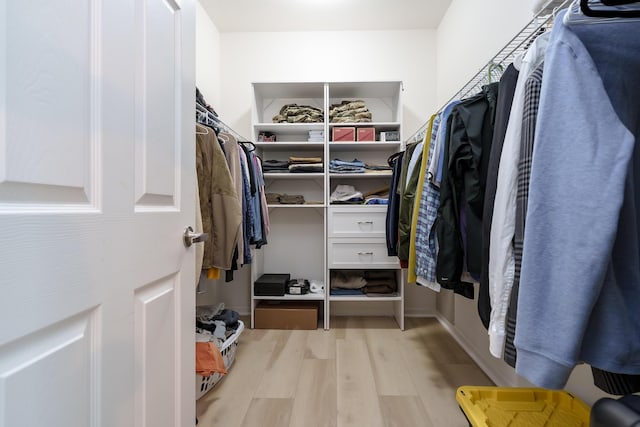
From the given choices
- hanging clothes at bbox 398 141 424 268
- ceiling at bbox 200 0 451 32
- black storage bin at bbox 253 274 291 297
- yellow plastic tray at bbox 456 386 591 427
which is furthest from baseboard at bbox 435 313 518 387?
ceiling at bbox 200 0 451 32

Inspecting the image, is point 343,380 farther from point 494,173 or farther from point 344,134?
point 344,134

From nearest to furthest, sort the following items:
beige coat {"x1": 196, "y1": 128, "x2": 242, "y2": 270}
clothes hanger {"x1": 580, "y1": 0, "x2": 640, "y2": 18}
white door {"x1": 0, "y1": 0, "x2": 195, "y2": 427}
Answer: white door {"x1": 0, "y1": 0, "x2": 195, "y2": 427} < clothes hanger {"x1": 580, "y1": 0, "x2": 640, "y2": 18} < beige coat {"x1": 196, "y1": 128, "x2": 242, "y2": 270}

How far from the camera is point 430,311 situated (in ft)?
9.30

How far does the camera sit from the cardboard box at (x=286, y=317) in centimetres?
248

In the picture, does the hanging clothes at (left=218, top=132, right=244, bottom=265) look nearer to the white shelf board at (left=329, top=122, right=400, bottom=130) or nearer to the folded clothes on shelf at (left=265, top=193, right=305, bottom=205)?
the folded clothes on shelf at (left=265, top=193, right=305, bottom=205)

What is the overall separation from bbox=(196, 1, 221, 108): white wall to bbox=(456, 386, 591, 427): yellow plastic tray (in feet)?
8.83

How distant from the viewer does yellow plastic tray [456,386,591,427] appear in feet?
3.51

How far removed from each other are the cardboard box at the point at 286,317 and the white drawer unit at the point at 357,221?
0.68 meters

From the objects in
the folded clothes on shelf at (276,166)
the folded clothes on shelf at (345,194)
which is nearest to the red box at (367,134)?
the folded clothes on shelf at (345,194)

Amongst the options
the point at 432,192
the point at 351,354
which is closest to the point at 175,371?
the point at 432,192

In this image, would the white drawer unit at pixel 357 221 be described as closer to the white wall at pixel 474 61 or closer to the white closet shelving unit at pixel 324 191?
the white closet shelving unit at pixel 324 191

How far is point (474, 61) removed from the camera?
81.6 inches

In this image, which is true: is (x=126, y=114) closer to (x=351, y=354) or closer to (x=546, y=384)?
(x=546, y=384)

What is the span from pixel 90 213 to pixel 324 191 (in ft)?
6.93
